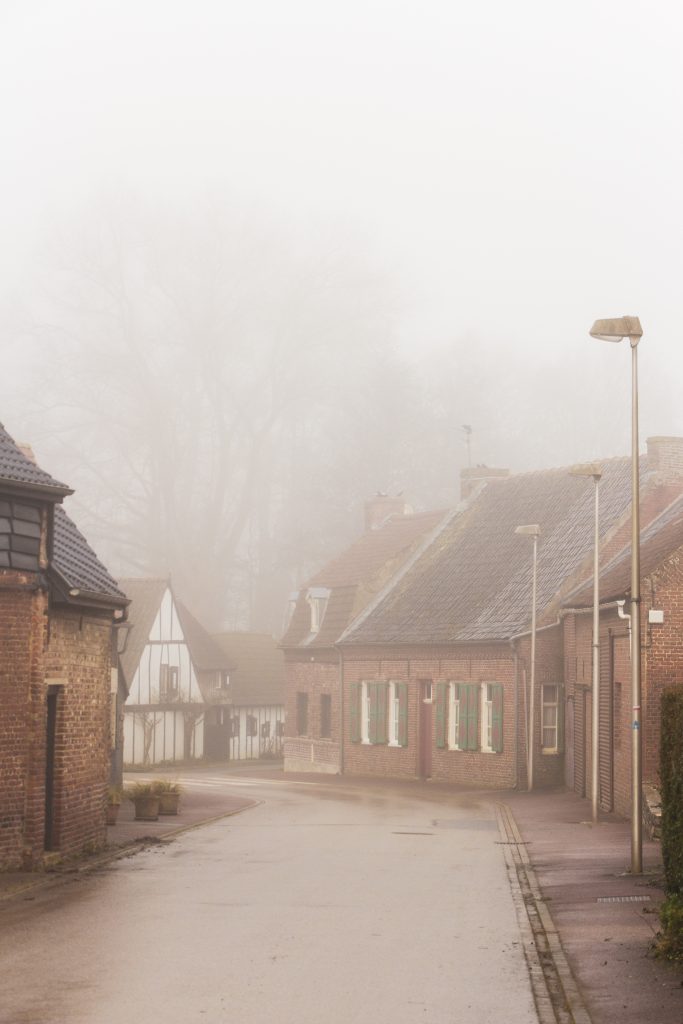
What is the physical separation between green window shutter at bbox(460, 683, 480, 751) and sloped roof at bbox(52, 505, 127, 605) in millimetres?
18750

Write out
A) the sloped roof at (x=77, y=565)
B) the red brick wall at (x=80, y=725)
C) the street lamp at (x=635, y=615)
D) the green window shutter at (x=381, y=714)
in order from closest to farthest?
the street lamp at (x=635, y=615)
the red brick wall at (x=80, y=725)
the sloped roof at (x=77, y=565)
the green window shutter at (x=381, y=714)

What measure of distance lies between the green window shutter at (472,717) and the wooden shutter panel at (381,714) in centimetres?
448

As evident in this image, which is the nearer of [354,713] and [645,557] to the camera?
[645,557]

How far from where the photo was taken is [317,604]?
2000 inches

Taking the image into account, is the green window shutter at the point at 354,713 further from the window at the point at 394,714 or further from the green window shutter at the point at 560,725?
the green window shutter at the point at 560,725

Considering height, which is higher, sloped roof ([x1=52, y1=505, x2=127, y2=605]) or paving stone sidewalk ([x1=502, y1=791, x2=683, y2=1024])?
sloped roof ([x1=52, y1=505, x2=127, y2=605])

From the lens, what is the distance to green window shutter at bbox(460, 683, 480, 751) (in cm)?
4003

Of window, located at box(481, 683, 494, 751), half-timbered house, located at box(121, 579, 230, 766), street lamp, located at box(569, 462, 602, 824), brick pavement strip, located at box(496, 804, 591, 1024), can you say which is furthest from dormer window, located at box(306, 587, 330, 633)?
brick pavement strip, located at box(496, 804, 591, 1024)

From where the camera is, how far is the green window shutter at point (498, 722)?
3912cm

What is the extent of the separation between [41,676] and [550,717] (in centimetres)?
2236

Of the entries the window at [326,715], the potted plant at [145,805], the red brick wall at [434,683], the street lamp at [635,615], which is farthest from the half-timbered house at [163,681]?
the street lamp at [635,615]

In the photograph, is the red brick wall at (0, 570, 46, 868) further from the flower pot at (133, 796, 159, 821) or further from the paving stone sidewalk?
the flower pot at (133, 796, 159, 821)

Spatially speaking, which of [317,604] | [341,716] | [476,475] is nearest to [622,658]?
[341,716]

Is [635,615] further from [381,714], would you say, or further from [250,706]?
[250,706]
